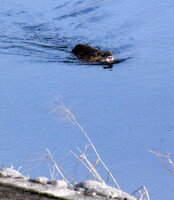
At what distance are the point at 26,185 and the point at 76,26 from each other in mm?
7988

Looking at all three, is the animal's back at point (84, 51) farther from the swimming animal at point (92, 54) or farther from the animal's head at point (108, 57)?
the animal's head at point (108, 57)

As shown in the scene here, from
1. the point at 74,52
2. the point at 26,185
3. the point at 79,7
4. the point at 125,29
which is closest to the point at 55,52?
the point at 74,52

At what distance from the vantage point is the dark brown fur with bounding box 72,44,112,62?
1043 centimetres

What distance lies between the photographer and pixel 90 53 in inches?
418

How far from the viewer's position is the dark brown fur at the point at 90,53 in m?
10.4

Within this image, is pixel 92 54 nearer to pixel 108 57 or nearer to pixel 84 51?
pixel 84 51

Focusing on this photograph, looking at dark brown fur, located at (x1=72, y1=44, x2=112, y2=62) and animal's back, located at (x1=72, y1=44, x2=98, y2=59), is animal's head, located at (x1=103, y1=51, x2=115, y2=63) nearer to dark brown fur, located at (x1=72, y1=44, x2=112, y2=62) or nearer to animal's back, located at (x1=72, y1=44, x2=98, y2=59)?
dark brown fur, located at (x1=72, y1=44, x2=112, y2=62)

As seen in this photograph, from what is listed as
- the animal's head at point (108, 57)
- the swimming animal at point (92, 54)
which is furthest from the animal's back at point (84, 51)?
the animal's head at point (108, 57)

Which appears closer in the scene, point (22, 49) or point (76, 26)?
point (22, 49)

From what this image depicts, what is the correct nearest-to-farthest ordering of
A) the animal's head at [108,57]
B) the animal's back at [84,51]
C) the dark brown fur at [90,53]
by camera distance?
the animal's head at [108,57] → the dark brown fur at [90,53] → the animal's back at [84,51]

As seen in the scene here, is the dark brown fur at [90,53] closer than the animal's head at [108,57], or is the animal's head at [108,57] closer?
the animal's head at [108,57]

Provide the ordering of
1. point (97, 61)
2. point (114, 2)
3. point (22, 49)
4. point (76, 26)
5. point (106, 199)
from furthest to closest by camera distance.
A: point (114, 2) → point (76, 26) → point (22, 49) → point (97, 61) → point (106, 199)

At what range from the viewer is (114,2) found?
13.1 m

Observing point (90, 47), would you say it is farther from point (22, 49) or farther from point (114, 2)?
point (114, 2)
